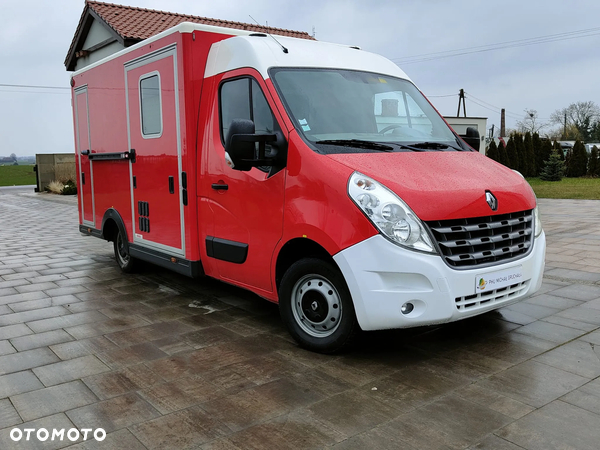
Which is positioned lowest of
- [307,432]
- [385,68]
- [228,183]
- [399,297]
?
[307,432]

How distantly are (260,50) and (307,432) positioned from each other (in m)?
A: 3.07

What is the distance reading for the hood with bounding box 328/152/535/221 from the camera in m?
3.75

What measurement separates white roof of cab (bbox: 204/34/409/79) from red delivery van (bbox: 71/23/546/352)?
0.02 m

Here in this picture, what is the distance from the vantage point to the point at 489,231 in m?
3.96

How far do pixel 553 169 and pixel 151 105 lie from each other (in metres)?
23.3

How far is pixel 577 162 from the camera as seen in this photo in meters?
28.0

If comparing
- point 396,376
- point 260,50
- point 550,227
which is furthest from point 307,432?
point 550,227

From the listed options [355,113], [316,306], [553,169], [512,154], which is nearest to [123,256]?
[316,306]

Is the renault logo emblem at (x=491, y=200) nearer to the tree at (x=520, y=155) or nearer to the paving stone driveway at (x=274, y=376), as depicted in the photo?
the paving stone driveway at (x=274, y=376)

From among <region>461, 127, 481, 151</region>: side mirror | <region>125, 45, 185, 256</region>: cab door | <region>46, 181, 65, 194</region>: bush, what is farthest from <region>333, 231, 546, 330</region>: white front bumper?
<region>46, 181, 65, 194</region>: bush

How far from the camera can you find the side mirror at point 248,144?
415cm

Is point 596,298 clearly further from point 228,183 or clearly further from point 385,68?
point 228,183

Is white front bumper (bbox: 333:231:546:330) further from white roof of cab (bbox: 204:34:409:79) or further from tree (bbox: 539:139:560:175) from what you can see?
tree (bbox: 539:139:560:175)

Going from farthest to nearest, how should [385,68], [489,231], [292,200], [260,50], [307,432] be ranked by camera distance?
[385,68], [260,50], [292,200], [489,231], [307,432]
